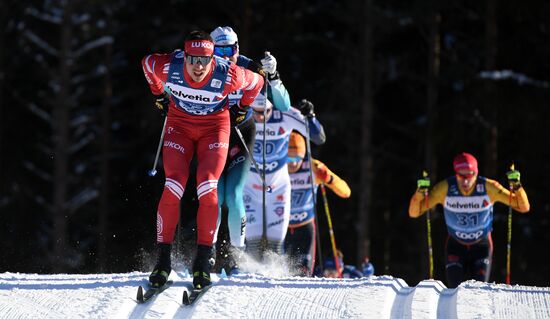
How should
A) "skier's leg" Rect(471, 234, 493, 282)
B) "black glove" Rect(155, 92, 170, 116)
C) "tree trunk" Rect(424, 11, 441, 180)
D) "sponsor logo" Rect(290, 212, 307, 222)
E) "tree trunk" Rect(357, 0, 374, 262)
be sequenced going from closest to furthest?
"black glove" Rect(155, 92, 170, 116), "skier's leg" Rect(471, 234, 493, 282), "sponsor logo" Rect(290, 212, 307, 222), "tree trunk" Rect(424, 11, 441, 180), "tree trunk" Rect(357, 0, 374, 262)

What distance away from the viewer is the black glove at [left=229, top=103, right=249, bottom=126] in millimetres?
9375

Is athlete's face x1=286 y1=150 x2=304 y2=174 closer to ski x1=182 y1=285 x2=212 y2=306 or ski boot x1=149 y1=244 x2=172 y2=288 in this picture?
ski boot x1=149 y1=244 x2=172 y2=288

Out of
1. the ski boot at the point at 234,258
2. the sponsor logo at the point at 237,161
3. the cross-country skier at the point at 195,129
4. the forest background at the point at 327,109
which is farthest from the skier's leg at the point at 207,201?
the forest background at the point at 327,109

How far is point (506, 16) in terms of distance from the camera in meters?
23.8

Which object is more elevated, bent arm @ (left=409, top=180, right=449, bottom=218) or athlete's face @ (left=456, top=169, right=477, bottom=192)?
athlete's face @ (left=456, top=169, right=477, bottom=192)

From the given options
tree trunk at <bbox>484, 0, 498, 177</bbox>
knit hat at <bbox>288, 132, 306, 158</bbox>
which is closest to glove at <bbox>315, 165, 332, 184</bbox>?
knit hat at <bbox>288, 132, 306, 158</bbox>

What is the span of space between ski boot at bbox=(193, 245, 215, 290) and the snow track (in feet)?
0.31

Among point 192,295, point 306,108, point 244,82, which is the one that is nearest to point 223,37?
point 244,82

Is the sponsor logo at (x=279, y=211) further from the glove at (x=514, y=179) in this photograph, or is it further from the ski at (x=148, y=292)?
the ski at (x=148, y=292)

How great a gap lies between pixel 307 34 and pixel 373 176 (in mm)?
3620

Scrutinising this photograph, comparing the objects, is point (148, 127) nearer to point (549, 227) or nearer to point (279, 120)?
point (549, 227)

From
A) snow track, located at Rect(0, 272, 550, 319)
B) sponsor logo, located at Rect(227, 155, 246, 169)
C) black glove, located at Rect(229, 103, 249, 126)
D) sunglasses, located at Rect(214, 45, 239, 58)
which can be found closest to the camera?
snow track, located at Rect(0, 272, 550, 319)

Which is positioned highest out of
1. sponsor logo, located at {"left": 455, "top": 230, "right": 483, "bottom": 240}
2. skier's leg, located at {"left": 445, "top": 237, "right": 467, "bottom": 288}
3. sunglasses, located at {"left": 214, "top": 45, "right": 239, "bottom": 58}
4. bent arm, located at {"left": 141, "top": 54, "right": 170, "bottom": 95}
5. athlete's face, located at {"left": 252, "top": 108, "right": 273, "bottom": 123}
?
sunglasses, located at {"left": 214, "top": 45, "right": 239, "bottom": 58}

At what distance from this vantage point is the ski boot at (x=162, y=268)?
→ 328 inches
